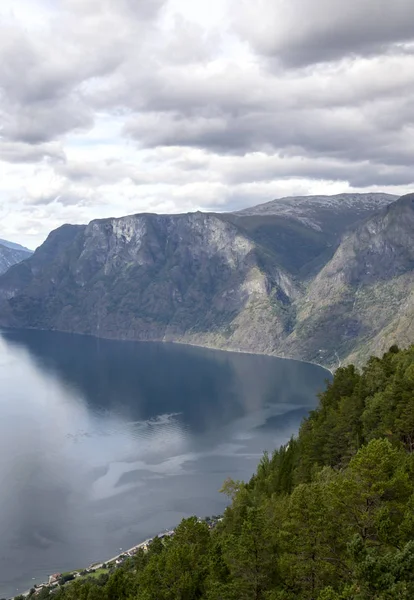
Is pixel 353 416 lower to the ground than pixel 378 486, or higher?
lower

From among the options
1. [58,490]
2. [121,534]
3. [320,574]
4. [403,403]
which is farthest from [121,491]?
[320,574]

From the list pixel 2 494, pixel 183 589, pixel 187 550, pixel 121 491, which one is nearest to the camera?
pixel 183 589

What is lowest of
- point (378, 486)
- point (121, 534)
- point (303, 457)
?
point (121, 534)

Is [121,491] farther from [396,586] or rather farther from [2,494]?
[396,586]

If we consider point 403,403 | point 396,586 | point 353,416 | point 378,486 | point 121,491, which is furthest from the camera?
point 121,491

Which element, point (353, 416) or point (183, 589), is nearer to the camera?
point (183, 589)

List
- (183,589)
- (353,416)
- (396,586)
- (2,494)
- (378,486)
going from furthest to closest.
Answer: (2,494), (353,416), (183,589), (378,486), (396,586)

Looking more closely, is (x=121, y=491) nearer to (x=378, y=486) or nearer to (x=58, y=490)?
(x=58, y=490)

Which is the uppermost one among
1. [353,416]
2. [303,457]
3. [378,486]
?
[378,486]

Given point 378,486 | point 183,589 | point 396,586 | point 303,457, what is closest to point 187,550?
point 183,589
